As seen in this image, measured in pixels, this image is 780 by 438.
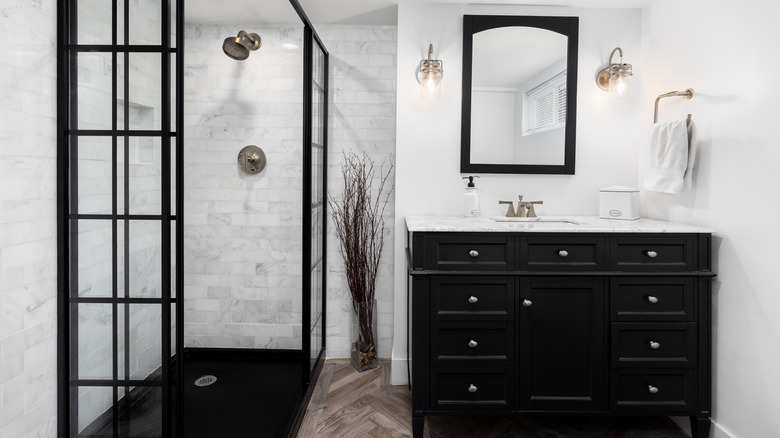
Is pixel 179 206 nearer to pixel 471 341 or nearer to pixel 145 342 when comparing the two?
pixel 145 342

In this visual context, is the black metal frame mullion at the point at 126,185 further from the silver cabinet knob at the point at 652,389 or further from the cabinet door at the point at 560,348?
the silver cabinet knob at the point at 652,389

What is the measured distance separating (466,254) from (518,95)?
117 centimetres

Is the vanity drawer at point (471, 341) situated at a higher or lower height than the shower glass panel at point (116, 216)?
lower

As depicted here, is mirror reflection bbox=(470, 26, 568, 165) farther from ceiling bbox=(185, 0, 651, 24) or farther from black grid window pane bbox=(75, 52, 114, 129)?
black grid window pane bbox=(75, 52, 114, 129)

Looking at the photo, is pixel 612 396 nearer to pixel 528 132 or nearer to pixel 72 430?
pixel 528 132

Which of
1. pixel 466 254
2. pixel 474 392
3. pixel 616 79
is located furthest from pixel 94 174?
pixel 616 79

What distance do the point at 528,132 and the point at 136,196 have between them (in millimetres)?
2170

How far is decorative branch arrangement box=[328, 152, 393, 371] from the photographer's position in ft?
10.1

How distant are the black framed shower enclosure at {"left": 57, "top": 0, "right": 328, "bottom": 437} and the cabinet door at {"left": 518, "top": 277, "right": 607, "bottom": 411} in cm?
147

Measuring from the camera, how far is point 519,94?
2764mm

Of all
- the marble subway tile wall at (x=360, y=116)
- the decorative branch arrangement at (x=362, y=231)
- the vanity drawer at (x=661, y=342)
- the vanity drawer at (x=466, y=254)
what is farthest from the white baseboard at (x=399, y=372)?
the vanity drawer at (x=661, y=342)

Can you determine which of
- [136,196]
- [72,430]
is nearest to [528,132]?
[136,196]

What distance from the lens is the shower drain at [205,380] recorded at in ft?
9.15

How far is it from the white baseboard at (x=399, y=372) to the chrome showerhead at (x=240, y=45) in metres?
2.11
